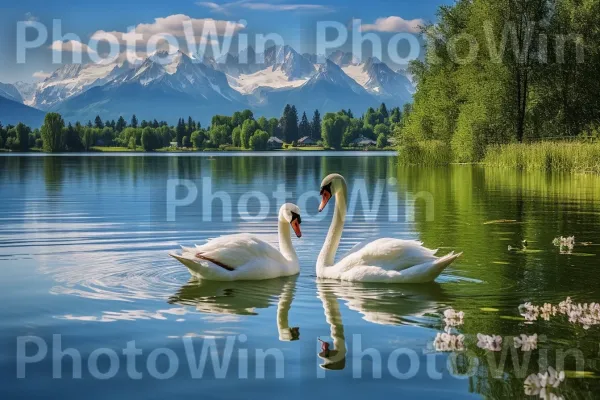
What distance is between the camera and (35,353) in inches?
371

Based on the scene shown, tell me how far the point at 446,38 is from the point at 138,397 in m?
77.8

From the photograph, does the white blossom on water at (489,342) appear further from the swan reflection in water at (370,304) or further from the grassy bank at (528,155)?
the grassy bank at (528,155)

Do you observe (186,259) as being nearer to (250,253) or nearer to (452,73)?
(250,253)

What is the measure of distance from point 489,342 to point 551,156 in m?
46.6

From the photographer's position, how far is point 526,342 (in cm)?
930

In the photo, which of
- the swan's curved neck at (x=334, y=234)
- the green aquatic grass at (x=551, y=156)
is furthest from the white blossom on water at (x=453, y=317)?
the green aquatic grass at (x=551, y=156)

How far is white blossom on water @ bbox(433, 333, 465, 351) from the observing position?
30.6 feet

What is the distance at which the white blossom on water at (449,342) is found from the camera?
9.33 meters

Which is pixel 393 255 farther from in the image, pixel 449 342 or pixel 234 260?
pixel 449 342

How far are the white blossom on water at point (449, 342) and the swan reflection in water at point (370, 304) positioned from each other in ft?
3.44

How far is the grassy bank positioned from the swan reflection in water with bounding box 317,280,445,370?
37.1m

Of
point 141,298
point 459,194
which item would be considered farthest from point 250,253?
point 459,194

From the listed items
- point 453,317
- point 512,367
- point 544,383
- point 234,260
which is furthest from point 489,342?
point 234,260

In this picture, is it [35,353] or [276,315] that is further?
[276,315]
